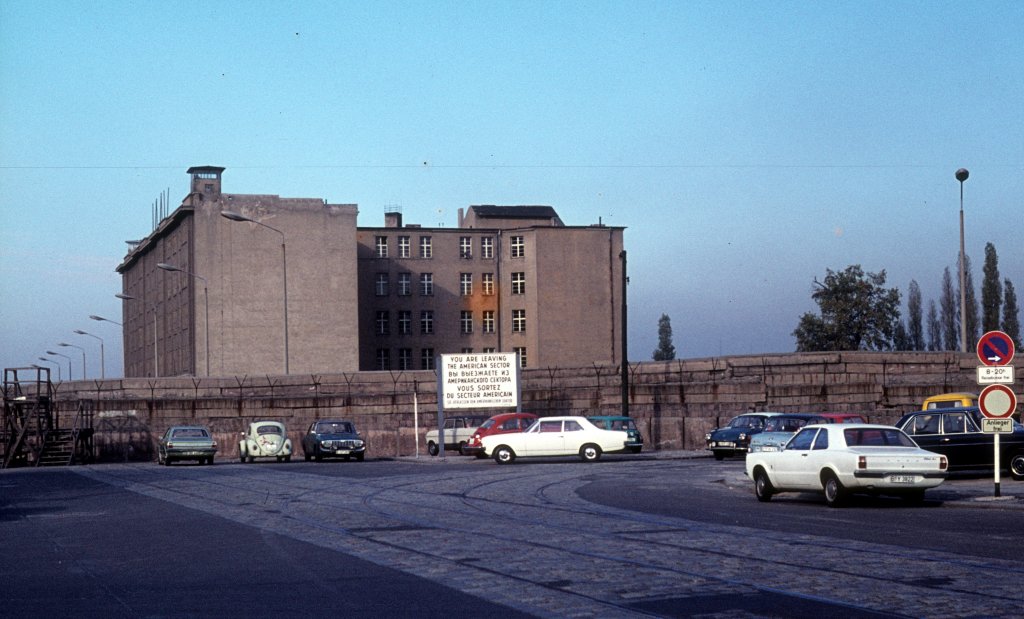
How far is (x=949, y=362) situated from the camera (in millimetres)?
52469

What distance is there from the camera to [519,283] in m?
98.6

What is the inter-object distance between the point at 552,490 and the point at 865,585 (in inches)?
608

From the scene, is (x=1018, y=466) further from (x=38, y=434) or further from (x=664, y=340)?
(x=664, y=340)

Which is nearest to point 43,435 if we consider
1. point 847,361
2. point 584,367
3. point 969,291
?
point 584,367

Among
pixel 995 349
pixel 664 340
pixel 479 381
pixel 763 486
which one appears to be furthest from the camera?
pixel 664 340

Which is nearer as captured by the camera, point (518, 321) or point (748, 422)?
point (748, 422)

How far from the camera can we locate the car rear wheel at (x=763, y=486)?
22.7 m

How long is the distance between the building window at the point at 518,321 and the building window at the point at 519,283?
159 cm

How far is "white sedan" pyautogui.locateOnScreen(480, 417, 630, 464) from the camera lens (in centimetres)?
4044

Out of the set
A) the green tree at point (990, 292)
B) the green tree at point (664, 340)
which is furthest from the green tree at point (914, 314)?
the green tree at point (664, 340)

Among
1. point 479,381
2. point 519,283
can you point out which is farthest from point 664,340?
point 479,381

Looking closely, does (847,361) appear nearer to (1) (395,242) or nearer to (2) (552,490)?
(2) (552,490)

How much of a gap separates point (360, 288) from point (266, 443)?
50835mm

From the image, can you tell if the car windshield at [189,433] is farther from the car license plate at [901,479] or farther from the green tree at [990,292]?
the green tree at [990,292]
